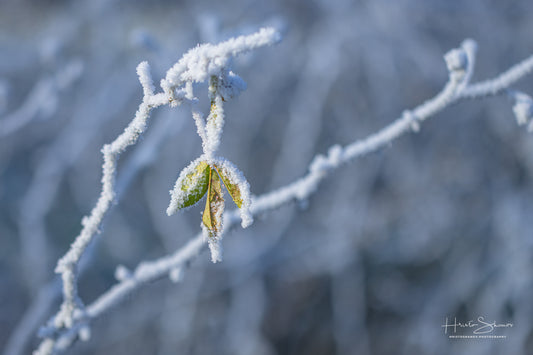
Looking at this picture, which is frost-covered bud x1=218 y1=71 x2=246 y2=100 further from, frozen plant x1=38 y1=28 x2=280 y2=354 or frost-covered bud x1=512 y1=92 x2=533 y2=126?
frost-covered bud x1=512 y1=92 x2=533 y2=126

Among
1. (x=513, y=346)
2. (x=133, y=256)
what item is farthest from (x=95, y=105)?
(x=513, y=346)

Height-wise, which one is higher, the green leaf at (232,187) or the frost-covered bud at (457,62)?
the frost-covered bud at (457,62)

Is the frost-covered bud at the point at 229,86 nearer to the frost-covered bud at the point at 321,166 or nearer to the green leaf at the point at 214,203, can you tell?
the green leaf at the point at 214,203

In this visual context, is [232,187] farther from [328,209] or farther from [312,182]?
[328,209]

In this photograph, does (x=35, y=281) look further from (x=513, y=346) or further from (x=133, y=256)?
(x=513, y=346)
